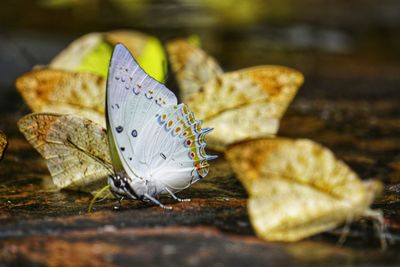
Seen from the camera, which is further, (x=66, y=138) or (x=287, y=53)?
(x=287, y=53)

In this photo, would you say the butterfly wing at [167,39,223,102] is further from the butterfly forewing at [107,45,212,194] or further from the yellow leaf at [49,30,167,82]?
the butterfly forewing at [107,45,212,194]

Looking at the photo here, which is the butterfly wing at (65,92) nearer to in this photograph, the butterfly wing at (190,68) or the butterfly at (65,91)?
the butterfly at (65,91)

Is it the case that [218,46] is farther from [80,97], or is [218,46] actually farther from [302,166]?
[302,166]

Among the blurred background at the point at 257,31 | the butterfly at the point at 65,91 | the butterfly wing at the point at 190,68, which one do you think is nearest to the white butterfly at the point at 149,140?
the butterfly at the point at 65,91

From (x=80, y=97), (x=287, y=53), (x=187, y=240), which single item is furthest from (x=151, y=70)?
(x=287, y=53)

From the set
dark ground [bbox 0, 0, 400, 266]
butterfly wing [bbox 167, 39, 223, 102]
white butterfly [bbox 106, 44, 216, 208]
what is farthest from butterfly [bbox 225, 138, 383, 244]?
butterfly wing [bbox 167, 39, 223, 102]

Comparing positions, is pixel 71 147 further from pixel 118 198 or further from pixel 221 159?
pixel 221 159
